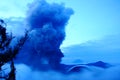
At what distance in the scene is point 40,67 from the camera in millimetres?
136375

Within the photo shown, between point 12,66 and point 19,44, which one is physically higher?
point 19,44

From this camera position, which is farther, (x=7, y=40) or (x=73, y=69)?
(x=73, y=69)

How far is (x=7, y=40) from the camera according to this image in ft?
51.9

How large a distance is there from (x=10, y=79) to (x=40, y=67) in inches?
4800

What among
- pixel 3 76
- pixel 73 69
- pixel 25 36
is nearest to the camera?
pixel 3 76

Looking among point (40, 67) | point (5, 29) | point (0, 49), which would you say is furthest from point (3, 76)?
point (40, 67)

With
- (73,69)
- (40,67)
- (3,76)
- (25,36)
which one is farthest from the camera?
(73,69)

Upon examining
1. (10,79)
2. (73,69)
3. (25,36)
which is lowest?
(10,79)

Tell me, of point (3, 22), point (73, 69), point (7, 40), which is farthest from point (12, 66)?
point (73, 69)

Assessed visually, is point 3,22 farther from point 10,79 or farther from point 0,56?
point 10,79

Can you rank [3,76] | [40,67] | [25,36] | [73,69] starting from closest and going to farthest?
[3,76]
[25,36]
[40,67]
[73,69]

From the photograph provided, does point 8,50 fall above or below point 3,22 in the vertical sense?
below

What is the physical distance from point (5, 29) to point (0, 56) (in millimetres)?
1704

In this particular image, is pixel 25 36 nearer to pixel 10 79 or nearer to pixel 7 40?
pixel 7 40
